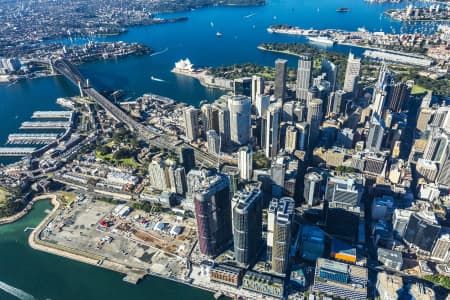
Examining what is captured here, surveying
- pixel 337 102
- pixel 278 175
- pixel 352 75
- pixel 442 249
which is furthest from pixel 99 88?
pixel 442 249

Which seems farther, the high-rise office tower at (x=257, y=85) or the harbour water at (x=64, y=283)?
the high-rise office tower at (x=257, y=85)

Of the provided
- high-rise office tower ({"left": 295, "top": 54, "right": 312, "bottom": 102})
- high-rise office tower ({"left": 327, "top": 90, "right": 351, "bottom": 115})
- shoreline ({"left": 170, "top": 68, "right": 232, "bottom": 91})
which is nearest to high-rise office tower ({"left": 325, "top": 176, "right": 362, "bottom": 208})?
high-rise office tower ({"left": 327, "top": 90, "right": 351, "bottom": 115})

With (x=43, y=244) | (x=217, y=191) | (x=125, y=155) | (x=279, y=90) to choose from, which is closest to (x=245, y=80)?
(x=279, y=90)

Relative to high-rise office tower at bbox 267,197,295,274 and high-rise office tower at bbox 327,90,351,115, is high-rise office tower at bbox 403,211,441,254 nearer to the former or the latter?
high-rise office tower at bbox 267,197,295,274

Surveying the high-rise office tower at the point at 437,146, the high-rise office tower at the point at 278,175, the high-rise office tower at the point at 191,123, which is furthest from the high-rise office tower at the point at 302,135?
the high-rise office tower at the point at 191,123

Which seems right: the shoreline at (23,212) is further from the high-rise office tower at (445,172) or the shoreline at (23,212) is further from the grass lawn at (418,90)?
the grass lawn at (418,90)
